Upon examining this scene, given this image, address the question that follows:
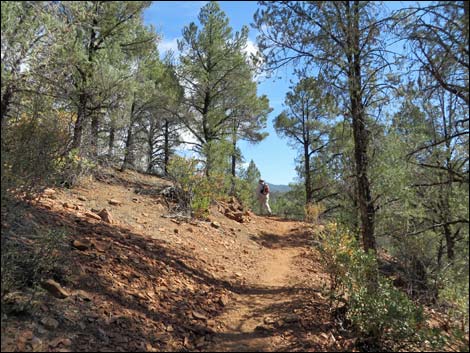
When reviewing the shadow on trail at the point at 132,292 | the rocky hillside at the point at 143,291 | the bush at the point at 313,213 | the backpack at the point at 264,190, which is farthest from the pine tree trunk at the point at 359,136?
the backpack at the point at 264,190

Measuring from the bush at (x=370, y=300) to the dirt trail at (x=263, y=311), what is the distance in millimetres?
766

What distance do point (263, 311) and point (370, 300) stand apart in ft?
5.08

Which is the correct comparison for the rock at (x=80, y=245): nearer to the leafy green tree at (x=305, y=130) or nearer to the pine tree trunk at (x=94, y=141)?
the pine tree trunk at (x=94, y=141)

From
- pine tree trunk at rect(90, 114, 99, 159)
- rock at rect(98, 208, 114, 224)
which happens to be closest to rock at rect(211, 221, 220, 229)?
rock at rect(98, 208, 114, 224)

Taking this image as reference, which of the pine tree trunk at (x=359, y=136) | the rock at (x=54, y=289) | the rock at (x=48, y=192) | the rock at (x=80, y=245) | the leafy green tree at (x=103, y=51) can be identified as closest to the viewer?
the rock at (x=54, y=289)

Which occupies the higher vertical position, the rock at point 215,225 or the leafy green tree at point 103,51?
the leafy green tree at point 103,51

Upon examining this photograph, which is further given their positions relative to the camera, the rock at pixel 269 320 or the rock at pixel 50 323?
the rock at pixel 269 320

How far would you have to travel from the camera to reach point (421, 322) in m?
4.21

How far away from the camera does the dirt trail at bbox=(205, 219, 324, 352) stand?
13.6 ft

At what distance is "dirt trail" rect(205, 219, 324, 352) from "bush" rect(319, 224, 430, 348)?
77cm

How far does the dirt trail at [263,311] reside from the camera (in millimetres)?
4148

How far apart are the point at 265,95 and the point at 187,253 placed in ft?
45.9

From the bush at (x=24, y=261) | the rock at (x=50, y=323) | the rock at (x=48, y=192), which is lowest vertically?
the rock at (x=50, y=323)

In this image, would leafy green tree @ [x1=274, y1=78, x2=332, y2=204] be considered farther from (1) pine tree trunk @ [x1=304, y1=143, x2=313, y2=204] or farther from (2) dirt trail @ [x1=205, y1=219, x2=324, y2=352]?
(2) dirt trail @ [x1=205, y1=219, x2=324, y2=352]
